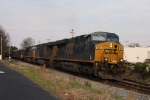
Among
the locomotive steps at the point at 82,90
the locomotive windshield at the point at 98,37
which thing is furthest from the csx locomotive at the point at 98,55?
the locomotive steps at the point at 82,90

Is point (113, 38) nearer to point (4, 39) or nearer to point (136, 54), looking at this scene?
point (136, 54)

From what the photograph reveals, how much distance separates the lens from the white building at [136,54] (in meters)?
58.7

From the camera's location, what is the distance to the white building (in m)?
58.7

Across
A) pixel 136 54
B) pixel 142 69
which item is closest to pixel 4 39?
pixel 136 54

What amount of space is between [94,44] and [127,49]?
41242 millimetres

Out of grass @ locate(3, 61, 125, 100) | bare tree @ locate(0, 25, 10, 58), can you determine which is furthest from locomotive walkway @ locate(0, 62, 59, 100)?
bare tree @ locate(0, 25, 10, 58)

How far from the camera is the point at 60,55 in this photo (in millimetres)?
29656

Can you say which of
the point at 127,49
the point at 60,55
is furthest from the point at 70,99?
the point at 127,49

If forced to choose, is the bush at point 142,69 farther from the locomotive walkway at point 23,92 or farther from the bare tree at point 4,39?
the bare tree at point 4,39

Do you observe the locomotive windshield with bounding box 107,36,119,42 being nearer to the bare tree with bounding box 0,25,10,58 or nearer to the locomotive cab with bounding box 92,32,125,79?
the locomotive cab with bounding box 92,32,125,79

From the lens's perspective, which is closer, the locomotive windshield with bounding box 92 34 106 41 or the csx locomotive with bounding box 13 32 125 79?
the csx locomotive with bounding box 13 32 125 79

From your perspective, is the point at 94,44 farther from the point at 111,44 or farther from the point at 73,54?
the point at 73,54

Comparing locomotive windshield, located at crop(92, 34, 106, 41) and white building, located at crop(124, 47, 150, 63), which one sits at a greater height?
locomotive windshield, located at crop(92, 34, 106, 41)

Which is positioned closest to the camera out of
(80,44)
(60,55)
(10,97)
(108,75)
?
(10,97)
